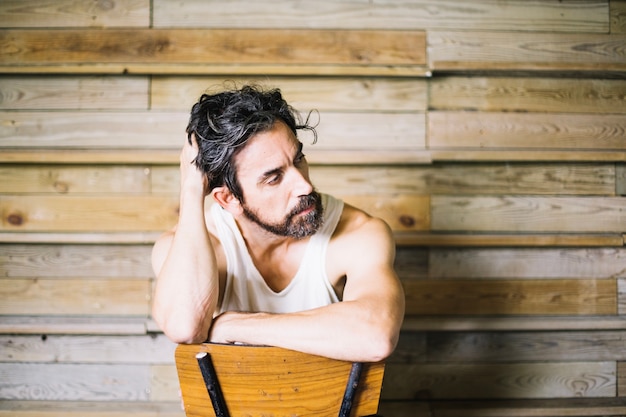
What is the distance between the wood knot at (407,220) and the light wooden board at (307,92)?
44 centimetres

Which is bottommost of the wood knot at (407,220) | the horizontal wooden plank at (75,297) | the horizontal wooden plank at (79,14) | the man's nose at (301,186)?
the horizontal wooden plank at (75,297)

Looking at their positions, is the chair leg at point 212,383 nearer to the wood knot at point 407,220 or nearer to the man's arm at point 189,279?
the man's arm at point 189,279

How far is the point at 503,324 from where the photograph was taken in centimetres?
200

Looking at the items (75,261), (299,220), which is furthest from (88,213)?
(299,220)

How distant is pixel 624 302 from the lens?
2088mm

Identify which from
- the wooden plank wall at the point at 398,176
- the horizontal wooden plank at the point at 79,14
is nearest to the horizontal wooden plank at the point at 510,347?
the wooden plank wall at the point at 398,176

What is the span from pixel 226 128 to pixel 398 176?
91 centimetres

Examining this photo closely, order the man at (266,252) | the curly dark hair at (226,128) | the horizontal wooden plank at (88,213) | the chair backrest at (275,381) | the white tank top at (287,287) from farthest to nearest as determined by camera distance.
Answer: the horizontal wooden plank at (88,213), the white tank top at (287,287), the curly dark hair at (226,128), the man at (266,252), the chair backrest at (275,381)

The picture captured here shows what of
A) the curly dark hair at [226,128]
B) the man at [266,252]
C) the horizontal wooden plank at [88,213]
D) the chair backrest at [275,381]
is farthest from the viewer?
the horizontal wooden plank at [88,213]

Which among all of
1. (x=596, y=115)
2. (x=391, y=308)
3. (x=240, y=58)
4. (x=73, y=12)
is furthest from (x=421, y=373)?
(x=73, y=12)

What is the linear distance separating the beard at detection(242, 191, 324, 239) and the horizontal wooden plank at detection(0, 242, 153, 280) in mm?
801

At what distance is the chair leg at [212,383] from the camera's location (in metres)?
1.02

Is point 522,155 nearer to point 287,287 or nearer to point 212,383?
point 287,287

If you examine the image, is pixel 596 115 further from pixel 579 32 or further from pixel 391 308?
pixel 391 308
